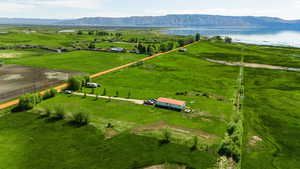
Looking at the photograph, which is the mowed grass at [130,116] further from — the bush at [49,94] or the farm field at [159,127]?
the bush at [49,94]

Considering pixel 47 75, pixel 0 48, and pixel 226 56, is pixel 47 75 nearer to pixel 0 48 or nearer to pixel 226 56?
pixel 0 48

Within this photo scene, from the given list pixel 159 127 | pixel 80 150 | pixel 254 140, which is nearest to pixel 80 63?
pixel 159 127

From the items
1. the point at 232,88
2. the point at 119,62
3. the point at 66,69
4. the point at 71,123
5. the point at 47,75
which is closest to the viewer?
the point at 71,123

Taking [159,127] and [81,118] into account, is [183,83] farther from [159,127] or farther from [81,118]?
[81,118]

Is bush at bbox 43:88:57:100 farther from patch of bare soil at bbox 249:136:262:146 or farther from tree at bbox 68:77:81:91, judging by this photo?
patch of bare soil at bbox 249:136:262:146

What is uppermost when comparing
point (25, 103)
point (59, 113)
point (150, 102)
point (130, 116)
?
point (25, 103)

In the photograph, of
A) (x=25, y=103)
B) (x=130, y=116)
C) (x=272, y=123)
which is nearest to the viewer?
(x=272, y=123)

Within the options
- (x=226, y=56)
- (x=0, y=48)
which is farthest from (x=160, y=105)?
(x=0, y=48)
